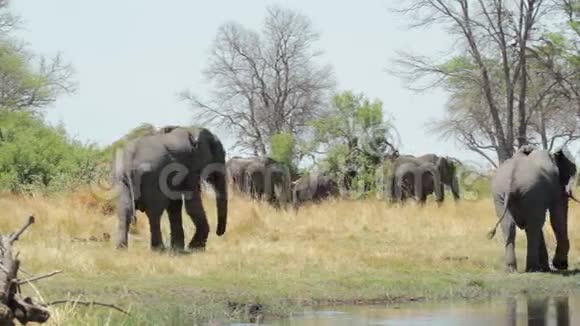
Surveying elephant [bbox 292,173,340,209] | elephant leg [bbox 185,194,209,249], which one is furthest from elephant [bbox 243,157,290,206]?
elephant leg [bbox 185,194,209,249]

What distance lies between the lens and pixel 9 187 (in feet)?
98.3

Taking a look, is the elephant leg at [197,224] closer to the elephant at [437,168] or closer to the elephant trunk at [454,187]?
the elephant at [437,168]

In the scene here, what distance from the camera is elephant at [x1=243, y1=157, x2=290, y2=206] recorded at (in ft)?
118

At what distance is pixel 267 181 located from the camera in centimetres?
3606

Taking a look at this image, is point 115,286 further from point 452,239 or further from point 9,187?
point 9,187

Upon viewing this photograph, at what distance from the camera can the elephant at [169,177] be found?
18.3 metres

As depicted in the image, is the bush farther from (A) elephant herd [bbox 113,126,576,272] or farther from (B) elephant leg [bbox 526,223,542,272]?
(B) elephant leg [bbox 526,223,542,272]

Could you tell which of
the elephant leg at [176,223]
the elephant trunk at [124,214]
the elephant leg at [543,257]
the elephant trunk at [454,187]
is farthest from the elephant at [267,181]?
the elephant leg at [543,257]

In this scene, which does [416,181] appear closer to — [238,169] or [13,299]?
[238,169]

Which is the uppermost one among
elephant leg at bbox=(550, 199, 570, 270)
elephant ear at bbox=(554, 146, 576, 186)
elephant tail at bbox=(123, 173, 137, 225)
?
elephant ear at bbox=(554, 146, 576, 186)

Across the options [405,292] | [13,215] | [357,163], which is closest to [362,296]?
[405,292]

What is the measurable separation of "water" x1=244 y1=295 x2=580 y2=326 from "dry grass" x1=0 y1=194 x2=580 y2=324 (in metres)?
0.70

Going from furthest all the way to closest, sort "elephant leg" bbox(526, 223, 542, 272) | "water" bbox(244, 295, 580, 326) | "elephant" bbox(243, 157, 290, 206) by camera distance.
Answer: "elephant" bbox(243, 157, 290, 206)
"elephant leg" bbox(526, 223, 542, 272)
"water" bbox(244, 295, 580, 326)

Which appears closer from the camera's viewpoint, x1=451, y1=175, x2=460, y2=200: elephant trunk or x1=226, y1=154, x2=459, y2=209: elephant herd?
x1=226, y1=154, x2=459, y2=209: elephant herd
